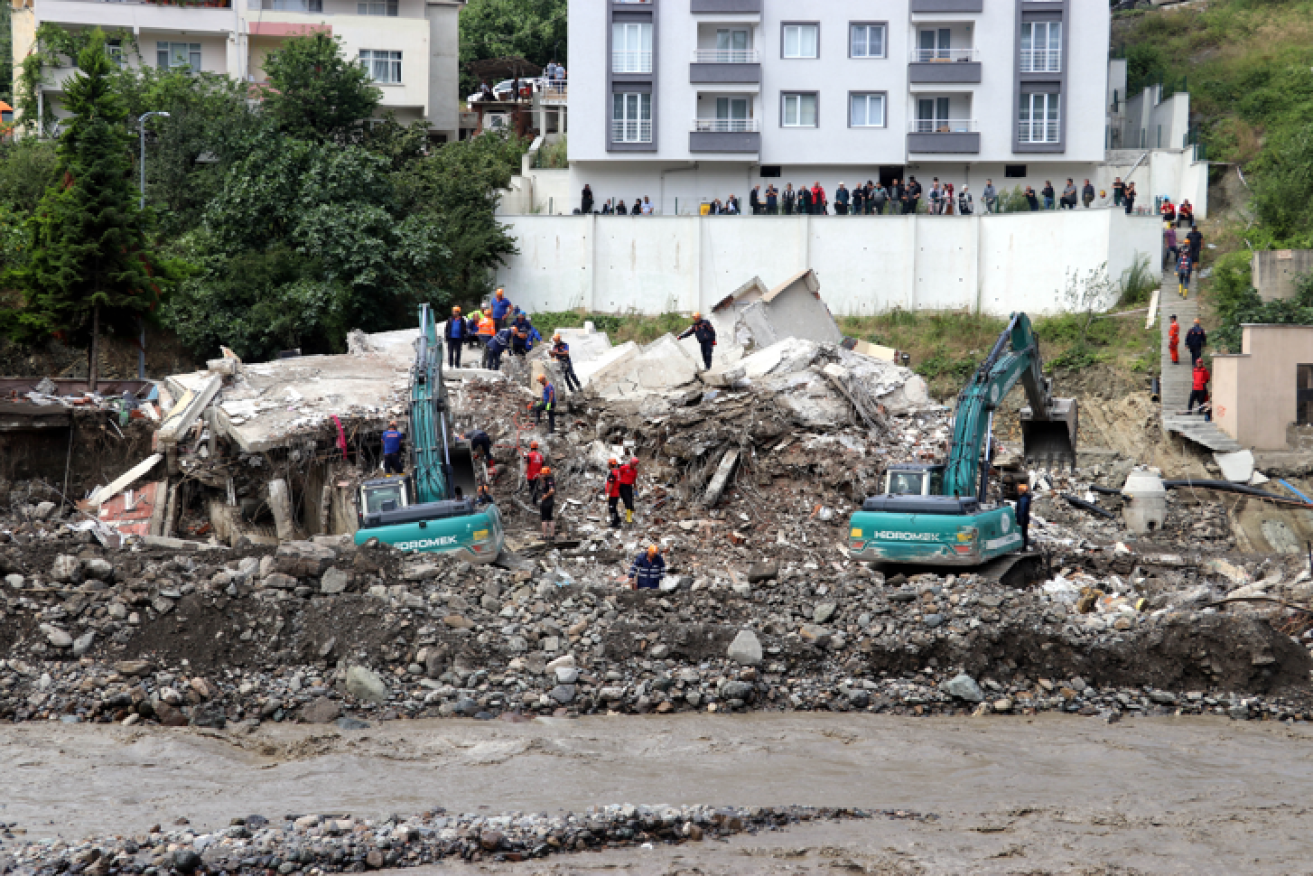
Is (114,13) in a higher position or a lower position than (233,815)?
higher

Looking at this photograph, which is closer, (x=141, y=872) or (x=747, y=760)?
(x=141, y=872)

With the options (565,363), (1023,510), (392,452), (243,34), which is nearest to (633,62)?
(243,34)

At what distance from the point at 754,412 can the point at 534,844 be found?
13.0m

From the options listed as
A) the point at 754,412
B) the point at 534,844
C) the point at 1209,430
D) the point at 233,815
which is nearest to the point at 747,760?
the point at 534,844

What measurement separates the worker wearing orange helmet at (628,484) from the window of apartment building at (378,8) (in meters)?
31.3

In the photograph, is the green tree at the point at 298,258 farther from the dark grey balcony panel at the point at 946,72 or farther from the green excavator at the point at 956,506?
the green excavator at the point at 956,506

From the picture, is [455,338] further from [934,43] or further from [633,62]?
[934,43]

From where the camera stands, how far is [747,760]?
12406mm

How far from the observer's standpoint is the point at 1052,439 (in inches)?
977

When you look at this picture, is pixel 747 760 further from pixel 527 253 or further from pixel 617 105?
pixel 617 105

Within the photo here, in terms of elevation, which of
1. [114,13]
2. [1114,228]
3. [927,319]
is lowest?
[927,319]

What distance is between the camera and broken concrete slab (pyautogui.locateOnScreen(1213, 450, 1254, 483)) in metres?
25.4

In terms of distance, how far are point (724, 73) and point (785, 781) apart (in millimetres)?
30887

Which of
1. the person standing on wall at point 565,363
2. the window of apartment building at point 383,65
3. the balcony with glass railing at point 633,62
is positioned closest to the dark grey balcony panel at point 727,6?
the balcony with glass railing at point 633,62
